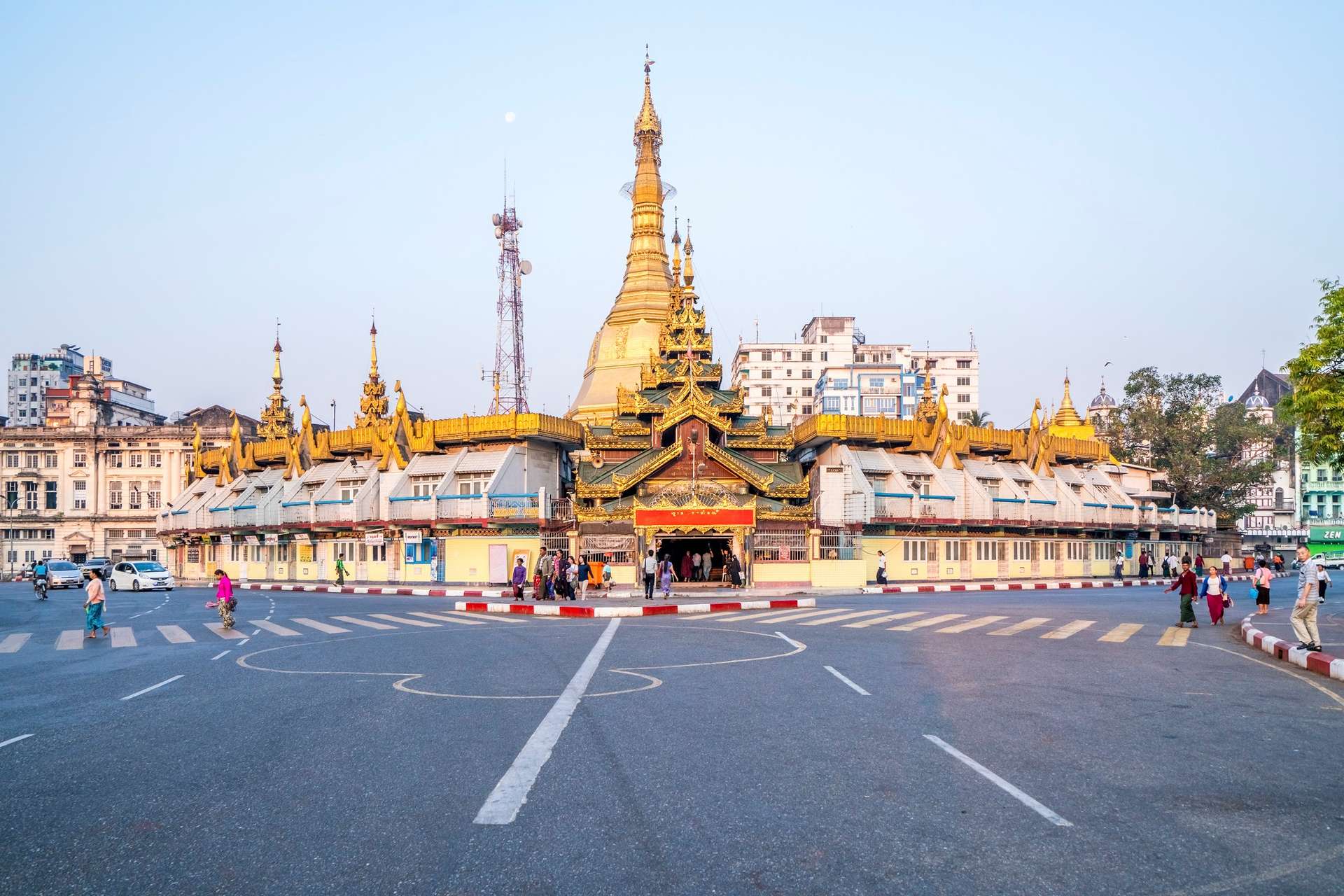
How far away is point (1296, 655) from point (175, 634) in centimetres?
2260

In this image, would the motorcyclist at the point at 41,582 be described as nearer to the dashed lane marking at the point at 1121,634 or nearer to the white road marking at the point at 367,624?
the white road marking at the point at 367,624

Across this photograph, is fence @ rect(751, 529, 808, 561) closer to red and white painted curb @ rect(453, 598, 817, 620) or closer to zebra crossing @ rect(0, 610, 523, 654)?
red and white painted curb @ rect(453, 598, 817, 620)

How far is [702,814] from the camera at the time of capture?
21.1ft

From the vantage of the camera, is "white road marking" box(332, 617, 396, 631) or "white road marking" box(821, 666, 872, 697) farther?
"white road marking" box(332, 617, 396, 631)

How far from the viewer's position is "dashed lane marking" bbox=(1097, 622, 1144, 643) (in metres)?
18.2

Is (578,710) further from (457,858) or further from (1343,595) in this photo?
(1343,595)

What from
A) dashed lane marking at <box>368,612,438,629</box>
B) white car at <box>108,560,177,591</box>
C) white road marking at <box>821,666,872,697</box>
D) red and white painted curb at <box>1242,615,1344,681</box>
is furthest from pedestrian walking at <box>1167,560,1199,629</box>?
white car at <box>108,560,177,591</box>

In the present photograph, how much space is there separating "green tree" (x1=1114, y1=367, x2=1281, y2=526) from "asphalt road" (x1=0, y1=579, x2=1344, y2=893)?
53849mm

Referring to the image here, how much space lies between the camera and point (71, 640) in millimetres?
20422

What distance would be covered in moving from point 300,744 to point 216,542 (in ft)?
189


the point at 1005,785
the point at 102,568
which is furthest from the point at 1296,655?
the point at 102,568

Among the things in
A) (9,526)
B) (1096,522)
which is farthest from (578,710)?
(9,526)

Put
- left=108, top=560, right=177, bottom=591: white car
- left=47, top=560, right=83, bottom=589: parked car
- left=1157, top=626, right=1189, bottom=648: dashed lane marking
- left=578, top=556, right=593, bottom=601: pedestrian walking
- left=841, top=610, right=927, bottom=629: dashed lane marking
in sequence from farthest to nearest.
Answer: left=47, top=560, right=83, bottom=589: parked car < left=108, top=560, right=177, bottom=591: white car < left=578, top=556, right=593, bottom=601: pedestrian walking < left=841, top=610, right=927, bottom=629: dashed lane marking < left=1157, top=626, right=1189, bottom=648: dashed lane marking

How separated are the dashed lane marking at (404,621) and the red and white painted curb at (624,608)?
3.03 meters
